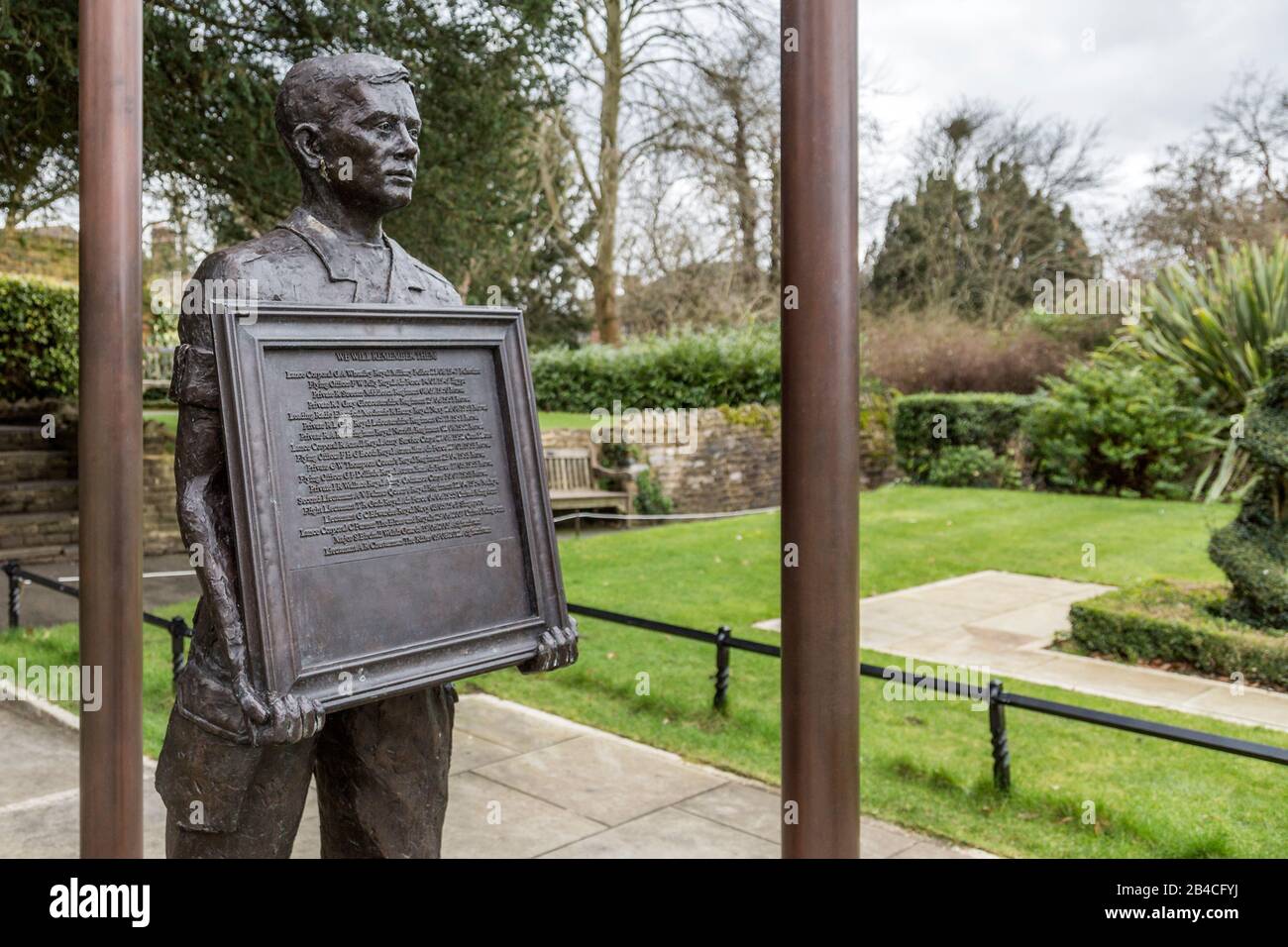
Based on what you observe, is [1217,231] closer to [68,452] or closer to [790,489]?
[68,452]

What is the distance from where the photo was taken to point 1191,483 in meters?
14.6

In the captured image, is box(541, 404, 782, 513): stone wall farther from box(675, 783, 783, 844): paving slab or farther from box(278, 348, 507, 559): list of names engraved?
box(278, 348, 507, 559): list of names engraved

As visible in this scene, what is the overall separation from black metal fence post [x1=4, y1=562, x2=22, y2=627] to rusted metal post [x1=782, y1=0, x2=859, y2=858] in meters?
7.00

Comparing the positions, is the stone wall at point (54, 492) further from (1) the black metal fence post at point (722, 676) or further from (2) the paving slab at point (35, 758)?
(1) the black metal fence post at point (722, 676)

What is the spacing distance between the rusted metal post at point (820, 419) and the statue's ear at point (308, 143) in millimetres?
1173

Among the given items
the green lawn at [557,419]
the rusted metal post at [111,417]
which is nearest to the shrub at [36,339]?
the green lawn at [557,419]

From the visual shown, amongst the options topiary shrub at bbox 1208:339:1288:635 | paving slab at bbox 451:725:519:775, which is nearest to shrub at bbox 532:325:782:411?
topiary shrub at bbox 1208:339:1288:635

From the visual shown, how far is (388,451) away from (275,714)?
0.69 metres

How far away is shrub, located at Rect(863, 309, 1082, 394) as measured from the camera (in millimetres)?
20391

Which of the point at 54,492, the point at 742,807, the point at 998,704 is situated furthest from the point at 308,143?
the point at 54,492

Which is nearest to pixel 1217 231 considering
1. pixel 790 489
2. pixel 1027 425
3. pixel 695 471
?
pixel 1027 425

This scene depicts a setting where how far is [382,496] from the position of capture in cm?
270

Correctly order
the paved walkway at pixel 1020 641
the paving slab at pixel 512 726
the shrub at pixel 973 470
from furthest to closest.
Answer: the shrub at pixel 973 470
the paved walkway at pixel 1020 641
the paving slab at pixel 512 726

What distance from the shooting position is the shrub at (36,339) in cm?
1450
